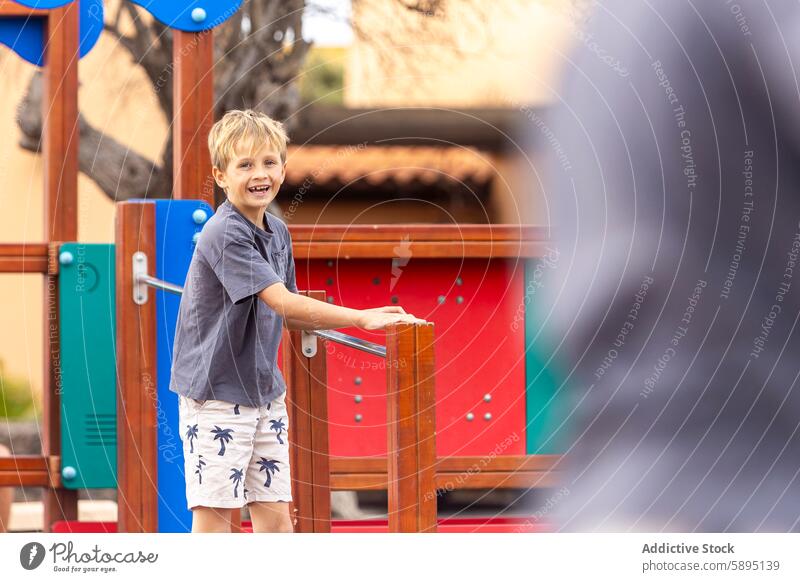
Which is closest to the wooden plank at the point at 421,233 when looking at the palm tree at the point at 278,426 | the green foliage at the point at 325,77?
the palm tree at the point at 278,426

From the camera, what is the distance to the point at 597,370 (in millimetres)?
2885

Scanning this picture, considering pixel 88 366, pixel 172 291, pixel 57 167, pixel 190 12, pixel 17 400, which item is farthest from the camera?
pixel 17 400

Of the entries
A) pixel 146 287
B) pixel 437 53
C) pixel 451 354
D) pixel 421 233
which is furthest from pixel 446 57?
pixel 146 287

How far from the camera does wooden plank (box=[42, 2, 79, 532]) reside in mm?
4504

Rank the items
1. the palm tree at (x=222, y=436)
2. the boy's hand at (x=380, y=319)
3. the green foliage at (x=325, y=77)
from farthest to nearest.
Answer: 1. the green foliage at (x=325, y=77)
2. the palm tree at (x=222, y=436)
3. the boy's hand at (x=380, y=319)

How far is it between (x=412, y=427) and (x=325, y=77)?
4.75 metres

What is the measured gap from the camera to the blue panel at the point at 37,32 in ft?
14.9

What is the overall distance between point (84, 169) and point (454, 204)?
191 cm

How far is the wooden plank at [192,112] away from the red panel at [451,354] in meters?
0.54

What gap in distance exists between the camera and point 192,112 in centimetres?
418

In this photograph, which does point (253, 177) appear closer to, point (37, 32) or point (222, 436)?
point (222, 436)

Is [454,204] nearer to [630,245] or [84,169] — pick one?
[84,169]

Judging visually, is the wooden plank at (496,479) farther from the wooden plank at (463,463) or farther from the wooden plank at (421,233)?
the wooden plank at (421,233)

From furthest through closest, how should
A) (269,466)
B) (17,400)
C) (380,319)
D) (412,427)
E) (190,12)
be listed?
(17,400) < (190,12) < (269,466) < (412,427) < (380,319)
